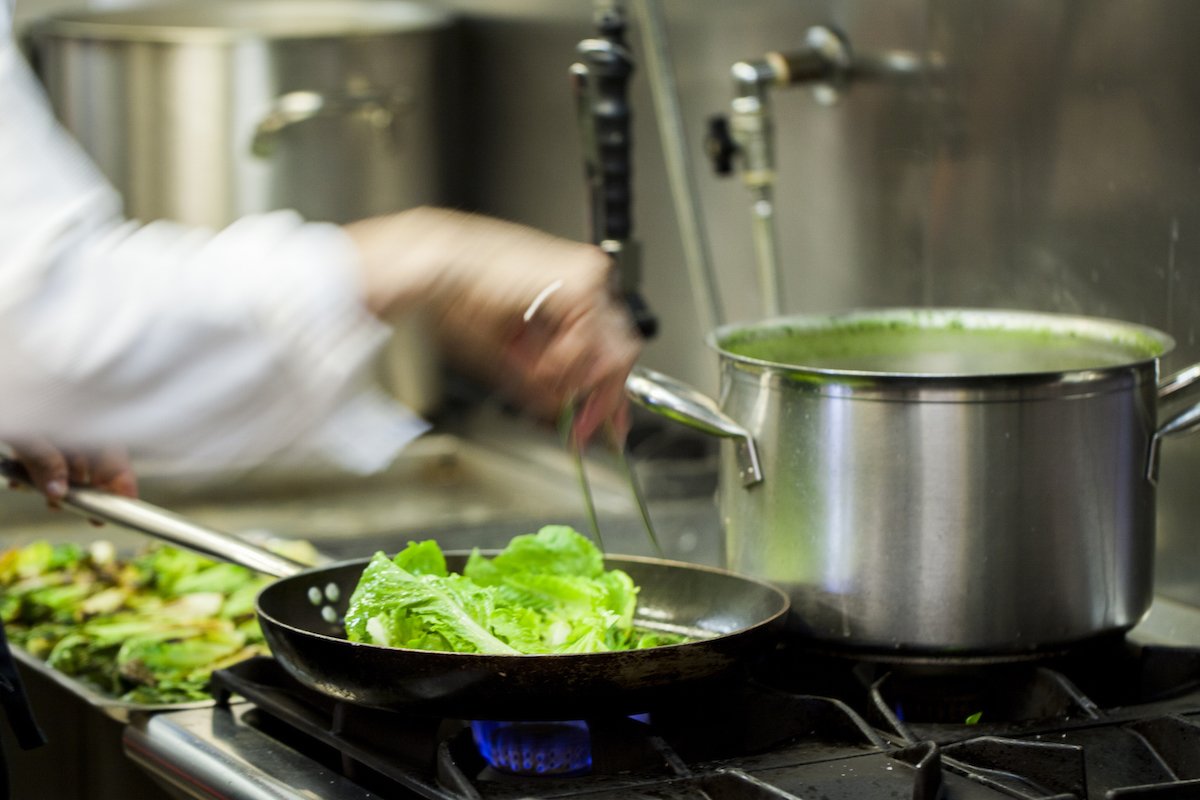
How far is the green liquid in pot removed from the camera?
1.14 metres

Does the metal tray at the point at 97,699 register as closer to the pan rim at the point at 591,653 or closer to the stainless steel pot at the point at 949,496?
the pan rim at the point at 591,653

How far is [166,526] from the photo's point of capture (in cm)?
114

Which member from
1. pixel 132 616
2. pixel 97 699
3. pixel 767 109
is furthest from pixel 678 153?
pixel 97 699

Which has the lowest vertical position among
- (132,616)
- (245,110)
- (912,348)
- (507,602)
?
(132,616)

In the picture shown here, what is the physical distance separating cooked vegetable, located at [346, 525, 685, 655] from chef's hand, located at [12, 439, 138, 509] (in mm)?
300

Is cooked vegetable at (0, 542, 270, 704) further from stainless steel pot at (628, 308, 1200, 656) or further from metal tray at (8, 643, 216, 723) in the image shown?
stainless steel pot at (628, 308, 1200, 656)

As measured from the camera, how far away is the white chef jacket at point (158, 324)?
2.95ft

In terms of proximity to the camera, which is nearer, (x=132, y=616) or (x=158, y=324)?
(x=158, y=324)

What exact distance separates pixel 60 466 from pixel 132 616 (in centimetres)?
19

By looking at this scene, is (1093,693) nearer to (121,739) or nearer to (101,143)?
(121,739)

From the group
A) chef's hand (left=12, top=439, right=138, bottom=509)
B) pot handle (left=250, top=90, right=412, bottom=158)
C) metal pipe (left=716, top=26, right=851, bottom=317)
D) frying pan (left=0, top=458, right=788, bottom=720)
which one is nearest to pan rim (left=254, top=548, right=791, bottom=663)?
frying pan (left=0, top=458, right=788, bottom=720)

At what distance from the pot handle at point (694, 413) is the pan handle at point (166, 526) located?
250mm

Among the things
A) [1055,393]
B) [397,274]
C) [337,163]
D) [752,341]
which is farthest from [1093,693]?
[337,163]

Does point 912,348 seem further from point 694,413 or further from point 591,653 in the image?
point 591,653
